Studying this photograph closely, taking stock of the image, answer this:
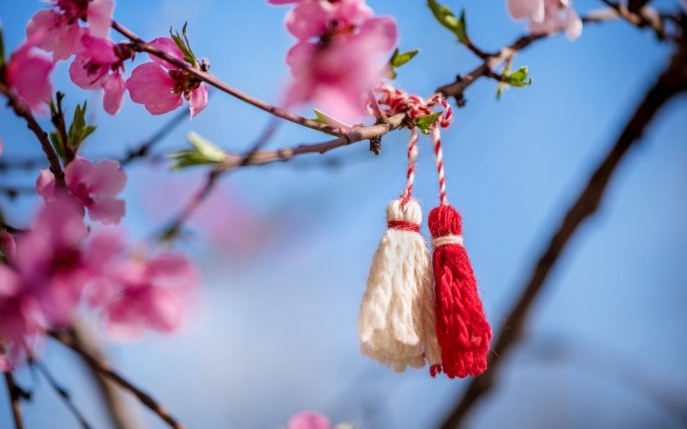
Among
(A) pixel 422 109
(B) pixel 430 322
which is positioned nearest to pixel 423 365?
(B) pixel 430 322

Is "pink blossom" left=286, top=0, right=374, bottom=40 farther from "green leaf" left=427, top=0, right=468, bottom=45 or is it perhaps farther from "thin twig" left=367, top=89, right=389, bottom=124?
"green leaf" left=427, top=0, right=468, bottom=45

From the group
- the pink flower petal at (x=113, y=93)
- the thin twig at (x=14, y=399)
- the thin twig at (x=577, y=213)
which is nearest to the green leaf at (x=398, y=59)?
the pink flower petal at (x=113, y=93)

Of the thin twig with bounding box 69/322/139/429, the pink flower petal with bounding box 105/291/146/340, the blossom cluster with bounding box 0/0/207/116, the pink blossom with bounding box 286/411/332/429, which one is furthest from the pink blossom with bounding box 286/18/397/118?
the thin twig with bounding box 69/322/139/429

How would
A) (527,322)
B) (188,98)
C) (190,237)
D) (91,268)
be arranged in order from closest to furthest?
(91,268)
(188,98)
(190,237)
(527,322)

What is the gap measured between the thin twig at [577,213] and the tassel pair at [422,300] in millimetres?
577

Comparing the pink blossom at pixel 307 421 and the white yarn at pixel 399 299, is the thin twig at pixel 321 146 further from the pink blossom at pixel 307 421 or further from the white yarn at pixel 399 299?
the pink blossom at pixel 307 421

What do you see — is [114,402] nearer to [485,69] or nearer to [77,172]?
[77,172]

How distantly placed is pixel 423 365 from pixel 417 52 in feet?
0.78

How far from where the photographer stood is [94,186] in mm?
470

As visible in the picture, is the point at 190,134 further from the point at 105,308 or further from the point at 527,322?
the point at 527,322

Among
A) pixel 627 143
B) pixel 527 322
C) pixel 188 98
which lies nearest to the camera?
pixel 188 98

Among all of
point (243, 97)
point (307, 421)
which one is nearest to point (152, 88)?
point (243, 97)

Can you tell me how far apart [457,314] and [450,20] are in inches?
9.8

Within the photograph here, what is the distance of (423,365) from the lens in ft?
1.61
